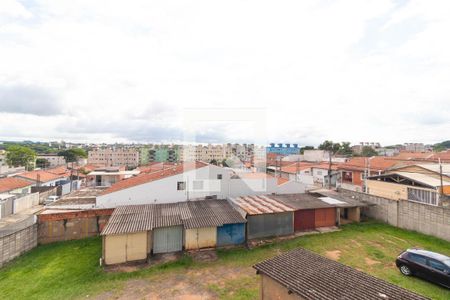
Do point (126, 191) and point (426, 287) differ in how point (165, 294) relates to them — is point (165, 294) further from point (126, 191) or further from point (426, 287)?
point (426, 287)

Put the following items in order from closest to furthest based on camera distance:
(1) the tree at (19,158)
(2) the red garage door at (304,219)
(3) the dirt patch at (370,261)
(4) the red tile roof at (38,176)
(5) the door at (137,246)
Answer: (3) the dirt patch at (370,261) < (5) the door at (137,246) < (2) the red garage door at (304,219) < (4) the red tile roof at (38,176) < (1) the tree at (19,158)

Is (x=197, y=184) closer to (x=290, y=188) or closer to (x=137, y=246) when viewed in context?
(x=137, y=246)

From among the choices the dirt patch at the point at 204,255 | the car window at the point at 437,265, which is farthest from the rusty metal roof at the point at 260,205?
the car window at the point at 437,265

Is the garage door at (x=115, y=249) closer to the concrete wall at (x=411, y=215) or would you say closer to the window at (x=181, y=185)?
the window at (x=181, y=185)

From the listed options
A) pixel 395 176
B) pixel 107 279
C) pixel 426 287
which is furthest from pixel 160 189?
pixel 395 176

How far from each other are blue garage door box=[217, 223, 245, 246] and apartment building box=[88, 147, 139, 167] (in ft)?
273

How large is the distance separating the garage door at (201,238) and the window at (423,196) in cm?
1739

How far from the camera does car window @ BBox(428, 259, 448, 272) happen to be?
9.88 metres

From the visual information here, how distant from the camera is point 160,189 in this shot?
1802 centimetres

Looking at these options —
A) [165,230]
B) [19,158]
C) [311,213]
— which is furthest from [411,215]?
[19,158]

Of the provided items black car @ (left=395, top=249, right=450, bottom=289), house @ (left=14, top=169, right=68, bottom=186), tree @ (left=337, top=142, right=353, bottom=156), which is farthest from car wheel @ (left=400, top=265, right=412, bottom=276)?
tree @ (left=337, top=142, right=353, bottom=156)

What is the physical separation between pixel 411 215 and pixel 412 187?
4.07 meters

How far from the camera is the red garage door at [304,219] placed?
17.4m

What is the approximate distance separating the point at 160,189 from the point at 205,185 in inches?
140
